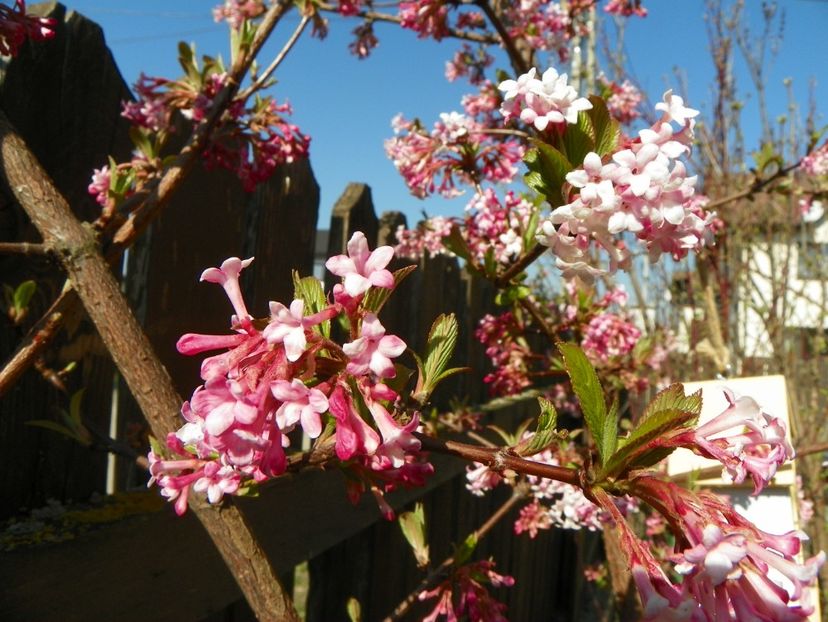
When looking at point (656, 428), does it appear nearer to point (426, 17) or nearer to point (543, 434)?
point (543, 434)

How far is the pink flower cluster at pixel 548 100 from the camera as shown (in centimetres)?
89

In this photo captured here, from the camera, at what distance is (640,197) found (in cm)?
82

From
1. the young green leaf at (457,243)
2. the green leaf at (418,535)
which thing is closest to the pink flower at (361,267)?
the young green leaf at (457,243)

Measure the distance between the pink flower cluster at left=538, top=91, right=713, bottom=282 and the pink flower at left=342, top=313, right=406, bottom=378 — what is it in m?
0.30

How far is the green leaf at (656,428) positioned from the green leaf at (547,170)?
298 millimetres

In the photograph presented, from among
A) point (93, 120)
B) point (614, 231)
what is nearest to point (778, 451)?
point (614, 231)

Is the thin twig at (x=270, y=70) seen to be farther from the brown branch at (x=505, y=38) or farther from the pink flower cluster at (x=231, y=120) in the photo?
the brown branch at (x=505, y=38)

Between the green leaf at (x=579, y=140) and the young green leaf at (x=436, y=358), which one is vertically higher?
the green leaf at (x=579, y=140)

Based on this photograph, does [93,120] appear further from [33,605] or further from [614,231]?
[614,231]

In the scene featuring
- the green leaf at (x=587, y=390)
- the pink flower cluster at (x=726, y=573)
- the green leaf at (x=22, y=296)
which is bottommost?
the pink flower cluster at (x=726, y=573)

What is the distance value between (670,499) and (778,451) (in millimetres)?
135

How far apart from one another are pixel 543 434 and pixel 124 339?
1.87 feet

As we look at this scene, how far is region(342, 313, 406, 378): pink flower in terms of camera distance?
66cm

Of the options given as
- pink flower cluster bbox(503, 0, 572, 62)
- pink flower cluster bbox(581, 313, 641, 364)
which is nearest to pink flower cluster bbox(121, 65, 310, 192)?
pink flower cluster bbox(581, 313, 641, 364)
